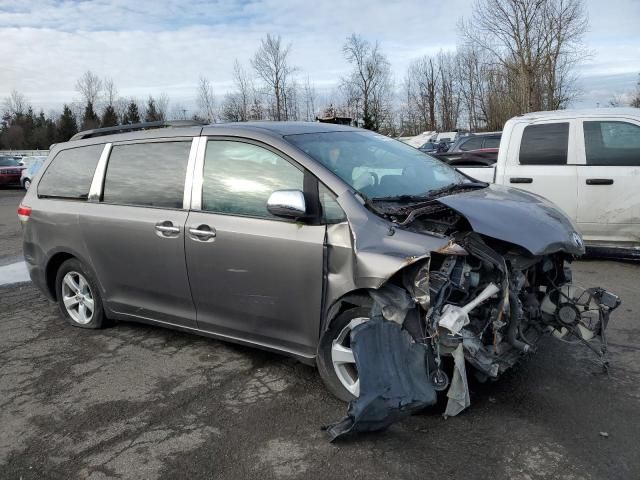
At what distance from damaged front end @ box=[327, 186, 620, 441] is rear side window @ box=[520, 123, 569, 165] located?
3.93 meters

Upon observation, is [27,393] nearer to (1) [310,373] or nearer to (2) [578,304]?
(1) [310,373]

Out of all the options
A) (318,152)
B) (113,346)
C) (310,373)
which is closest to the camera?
(318,152)

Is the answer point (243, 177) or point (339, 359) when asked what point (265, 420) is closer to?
point (339, 359)

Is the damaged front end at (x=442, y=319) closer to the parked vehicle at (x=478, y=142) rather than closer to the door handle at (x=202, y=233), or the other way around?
the door handle at (x=202, y=233)

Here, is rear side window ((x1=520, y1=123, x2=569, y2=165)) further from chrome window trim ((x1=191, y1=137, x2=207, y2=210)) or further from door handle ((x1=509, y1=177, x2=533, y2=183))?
chrome window trim ((x1=191, y1=137, x2=207, y2=210))

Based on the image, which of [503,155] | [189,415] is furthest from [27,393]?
[503,155]

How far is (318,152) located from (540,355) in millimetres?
2261

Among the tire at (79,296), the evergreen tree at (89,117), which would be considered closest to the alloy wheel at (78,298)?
the tire at (79,296)

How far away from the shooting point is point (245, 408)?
3662 mm

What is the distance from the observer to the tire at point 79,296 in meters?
5.11

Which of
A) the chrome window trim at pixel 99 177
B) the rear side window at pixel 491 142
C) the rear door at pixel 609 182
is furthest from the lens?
the rear side window at pixel 491 142

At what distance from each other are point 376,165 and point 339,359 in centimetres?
143

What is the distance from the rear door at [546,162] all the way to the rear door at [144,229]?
15.1 feet

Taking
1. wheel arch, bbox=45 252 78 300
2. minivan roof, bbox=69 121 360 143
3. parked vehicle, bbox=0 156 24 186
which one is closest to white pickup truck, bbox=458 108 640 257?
minivan roof, bbox=69 121 360 143
